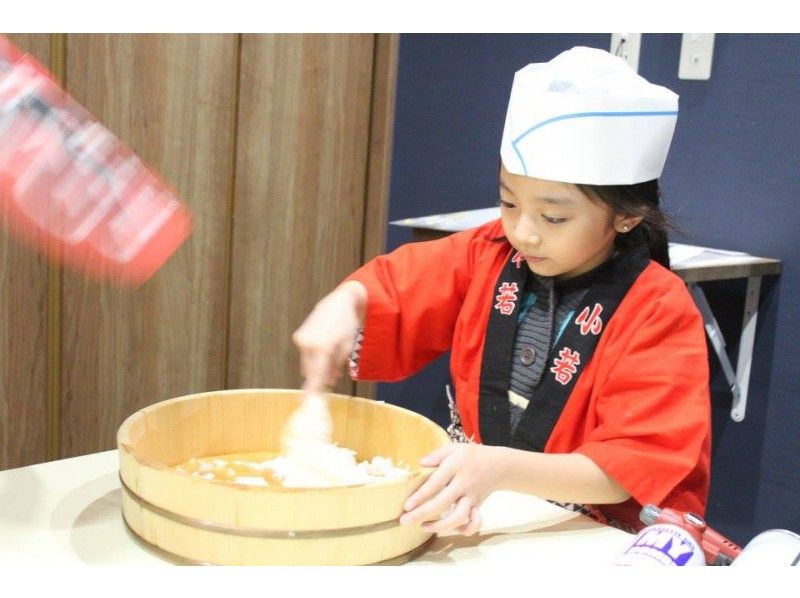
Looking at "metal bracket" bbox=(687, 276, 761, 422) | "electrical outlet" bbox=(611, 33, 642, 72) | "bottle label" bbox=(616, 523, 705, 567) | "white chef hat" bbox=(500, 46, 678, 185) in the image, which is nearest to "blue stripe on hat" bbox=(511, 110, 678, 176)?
"white chef hat" bbox=(500, 46, 678, 185)

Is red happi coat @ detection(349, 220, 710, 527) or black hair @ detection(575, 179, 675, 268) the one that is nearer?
red happi coat @ detection(349, 220, 710, 527)

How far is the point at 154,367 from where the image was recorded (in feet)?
7.90

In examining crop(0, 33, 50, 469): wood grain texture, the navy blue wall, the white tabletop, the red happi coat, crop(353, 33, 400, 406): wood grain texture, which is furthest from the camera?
crop(353, 33, 400, 406): wood grain texture

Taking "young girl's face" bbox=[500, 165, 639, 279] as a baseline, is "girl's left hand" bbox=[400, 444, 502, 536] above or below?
below

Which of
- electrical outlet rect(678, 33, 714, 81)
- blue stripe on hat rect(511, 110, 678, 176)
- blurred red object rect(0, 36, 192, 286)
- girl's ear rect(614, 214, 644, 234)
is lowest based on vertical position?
girl's ear rect(614, 214, 644, 234)

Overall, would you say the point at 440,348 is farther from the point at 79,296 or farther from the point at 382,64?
the point at 382,64

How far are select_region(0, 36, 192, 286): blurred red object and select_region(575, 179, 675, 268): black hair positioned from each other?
2.02 feet

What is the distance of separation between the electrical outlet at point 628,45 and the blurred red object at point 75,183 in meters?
1.76

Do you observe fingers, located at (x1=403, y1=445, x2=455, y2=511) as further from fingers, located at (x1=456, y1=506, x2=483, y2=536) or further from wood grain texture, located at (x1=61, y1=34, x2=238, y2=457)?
wood grain texture, located at (x1=61, y1=34, x2=238, y2=457)

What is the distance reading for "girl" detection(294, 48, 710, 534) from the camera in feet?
3.82

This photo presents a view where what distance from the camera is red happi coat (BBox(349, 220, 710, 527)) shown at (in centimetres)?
116

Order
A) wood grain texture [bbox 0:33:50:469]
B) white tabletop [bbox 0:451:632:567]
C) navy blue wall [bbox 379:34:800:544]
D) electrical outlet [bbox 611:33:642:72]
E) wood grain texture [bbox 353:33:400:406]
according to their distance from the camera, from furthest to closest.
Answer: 1. wood grain texture [bbox 353:33:400:406]
2. electrical outlet [bbox 611:33:642:72]
3. navy blue wall [bbox 379:34:800:544]
4. wood grain texture [bbox 0:33:50:469]
5. white tabletop [bbox 0:451:632:567]

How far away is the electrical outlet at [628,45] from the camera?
2.40 metres

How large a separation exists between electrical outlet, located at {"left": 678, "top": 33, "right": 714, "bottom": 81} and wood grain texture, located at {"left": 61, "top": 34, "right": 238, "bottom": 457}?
1.08 metres
